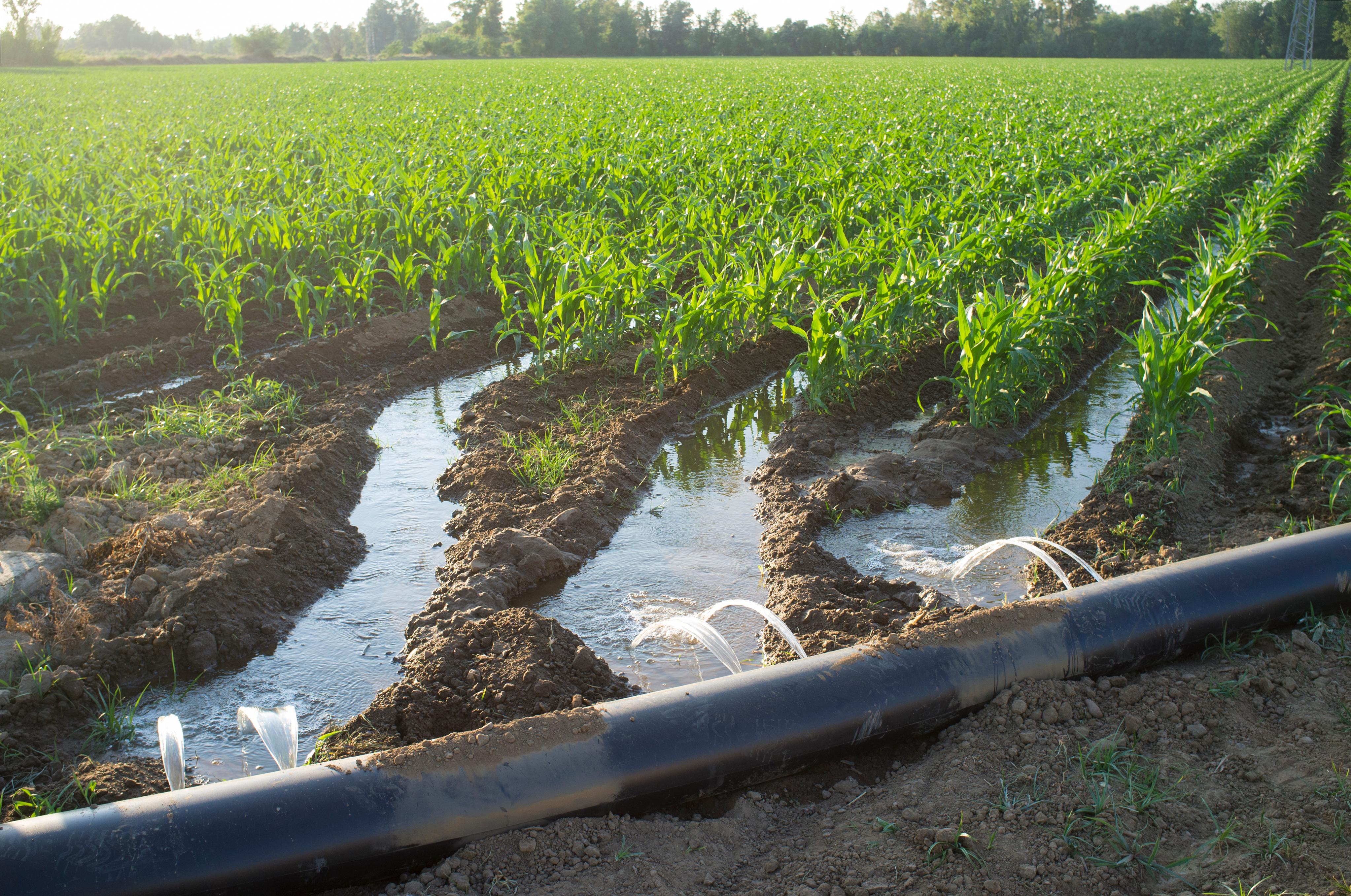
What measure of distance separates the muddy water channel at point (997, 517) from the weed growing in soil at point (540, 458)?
1265 mm

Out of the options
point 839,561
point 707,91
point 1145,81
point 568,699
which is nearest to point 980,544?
point 839,561

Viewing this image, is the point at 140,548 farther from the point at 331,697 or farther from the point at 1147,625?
the point at 1147,625

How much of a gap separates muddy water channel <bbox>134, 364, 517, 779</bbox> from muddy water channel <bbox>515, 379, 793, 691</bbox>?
0.54 m

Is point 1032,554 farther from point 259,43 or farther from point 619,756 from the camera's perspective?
point 259,43

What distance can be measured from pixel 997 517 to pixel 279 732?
10.0 ft

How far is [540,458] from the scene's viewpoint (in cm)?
423

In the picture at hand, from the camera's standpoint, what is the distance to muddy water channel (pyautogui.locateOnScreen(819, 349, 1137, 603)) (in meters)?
3.51

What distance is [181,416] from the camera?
4.43m

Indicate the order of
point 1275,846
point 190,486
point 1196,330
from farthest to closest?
point 1196,330 < point 190,486 < point 1275,846

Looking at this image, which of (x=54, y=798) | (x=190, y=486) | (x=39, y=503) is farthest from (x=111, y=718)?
(x=190, y=486)

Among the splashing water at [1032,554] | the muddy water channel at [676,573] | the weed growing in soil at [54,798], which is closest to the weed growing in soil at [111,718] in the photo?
the weed growing in soil at [54,798]

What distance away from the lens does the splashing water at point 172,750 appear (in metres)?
2.12

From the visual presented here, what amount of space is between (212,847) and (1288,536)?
3341 millimetres

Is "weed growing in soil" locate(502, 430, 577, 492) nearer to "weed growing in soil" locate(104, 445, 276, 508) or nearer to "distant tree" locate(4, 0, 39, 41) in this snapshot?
"weed growing in soil" locate(104, 445, 276, 508)
